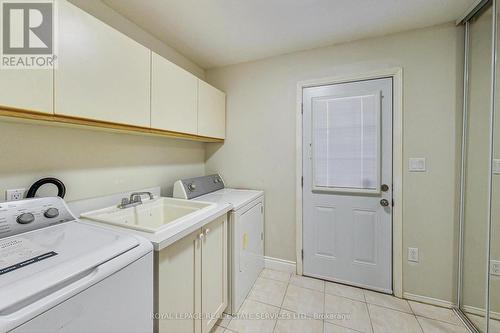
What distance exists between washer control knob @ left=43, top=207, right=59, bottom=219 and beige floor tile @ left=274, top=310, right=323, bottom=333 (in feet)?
5.28

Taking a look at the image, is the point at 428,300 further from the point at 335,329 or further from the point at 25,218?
the point at 25,218

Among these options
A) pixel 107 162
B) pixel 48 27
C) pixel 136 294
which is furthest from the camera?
pixel 107 162

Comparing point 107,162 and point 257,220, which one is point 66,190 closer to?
point 107,162

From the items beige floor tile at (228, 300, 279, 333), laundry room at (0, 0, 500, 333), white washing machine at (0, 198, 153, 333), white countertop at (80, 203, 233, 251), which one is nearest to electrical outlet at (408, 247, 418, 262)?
laundry room at (0, 0, 500, 333)

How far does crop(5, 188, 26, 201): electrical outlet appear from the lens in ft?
3.45

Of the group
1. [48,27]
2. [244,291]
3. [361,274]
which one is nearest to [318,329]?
[244,291]

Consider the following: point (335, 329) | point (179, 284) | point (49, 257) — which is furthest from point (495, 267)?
point (49, 257)

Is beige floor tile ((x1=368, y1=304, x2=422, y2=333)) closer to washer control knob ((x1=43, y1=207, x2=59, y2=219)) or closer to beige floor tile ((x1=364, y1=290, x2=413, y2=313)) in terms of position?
beige floor tile ((x1=364, y1=290, x2=413, y2=313))

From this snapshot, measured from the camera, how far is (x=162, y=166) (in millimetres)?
2012

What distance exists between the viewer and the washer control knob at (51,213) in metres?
1.04

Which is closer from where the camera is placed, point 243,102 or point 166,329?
point 166,329

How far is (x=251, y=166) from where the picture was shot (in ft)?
8.00

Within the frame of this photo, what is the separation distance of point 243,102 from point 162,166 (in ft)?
3.86

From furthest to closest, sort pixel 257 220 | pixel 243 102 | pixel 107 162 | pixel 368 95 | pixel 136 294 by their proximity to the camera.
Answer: pixel 243 102 < pixel 257 220 < pixel 368 95 < pixel 107 162 < pixel 136 294
